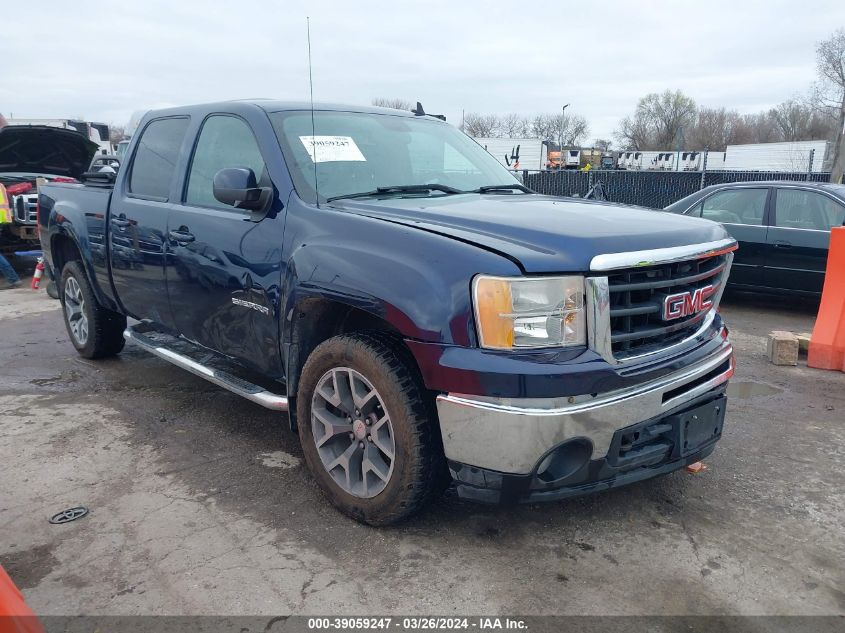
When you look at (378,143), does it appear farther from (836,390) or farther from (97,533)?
(836,390)

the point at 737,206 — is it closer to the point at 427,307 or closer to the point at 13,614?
the point at 427,307

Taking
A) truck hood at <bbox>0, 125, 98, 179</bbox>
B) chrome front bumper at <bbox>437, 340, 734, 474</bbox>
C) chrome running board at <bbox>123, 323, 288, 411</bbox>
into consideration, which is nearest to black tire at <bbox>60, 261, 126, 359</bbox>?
chrome running board at <bbox>123, 323, 288, 411</bbox>

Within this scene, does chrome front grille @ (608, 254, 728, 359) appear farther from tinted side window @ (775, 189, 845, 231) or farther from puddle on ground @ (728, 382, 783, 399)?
tinted side window @ (775, 189, 845, 231)

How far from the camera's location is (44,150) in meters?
11.2

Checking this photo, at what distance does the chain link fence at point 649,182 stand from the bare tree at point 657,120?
6944 cm

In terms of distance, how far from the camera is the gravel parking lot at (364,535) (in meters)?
2.58

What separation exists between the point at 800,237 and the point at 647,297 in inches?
228

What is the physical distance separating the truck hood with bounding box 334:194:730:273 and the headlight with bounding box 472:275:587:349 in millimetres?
68

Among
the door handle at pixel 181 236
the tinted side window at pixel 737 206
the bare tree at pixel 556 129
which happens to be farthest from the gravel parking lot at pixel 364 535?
the bare tree at pixel 556 129

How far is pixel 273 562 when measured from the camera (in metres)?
2.80

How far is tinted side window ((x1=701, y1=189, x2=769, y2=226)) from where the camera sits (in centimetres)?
799

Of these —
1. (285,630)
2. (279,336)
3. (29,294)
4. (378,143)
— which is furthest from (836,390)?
(29,294)

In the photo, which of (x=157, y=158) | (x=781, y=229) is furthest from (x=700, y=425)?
(x=781, y=229)

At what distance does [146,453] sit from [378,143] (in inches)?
87.8
